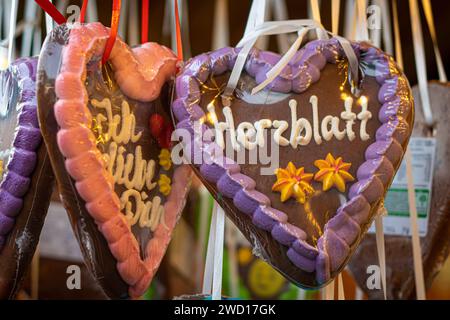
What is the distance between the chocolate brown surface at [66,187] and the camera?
54cm

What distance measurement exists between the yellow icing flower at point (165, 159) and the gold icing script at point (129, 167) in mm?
13

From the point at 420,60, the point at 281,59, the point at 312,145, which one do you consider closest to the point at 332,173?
the point at 312,145

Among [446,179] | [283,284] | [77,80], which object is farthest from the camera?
[283,284]

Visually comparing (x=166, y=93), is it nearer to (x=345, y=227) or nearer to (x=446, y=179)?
(x=345, y=227)

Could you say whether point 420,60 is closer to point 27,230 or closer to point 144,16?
point 144,16

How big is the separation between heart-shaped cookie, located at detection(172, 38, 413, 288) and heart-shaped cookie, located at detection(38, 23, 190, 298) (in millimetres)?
46

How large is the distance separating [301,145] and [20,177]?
30 cm

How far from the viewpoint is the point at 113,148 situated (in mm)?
602

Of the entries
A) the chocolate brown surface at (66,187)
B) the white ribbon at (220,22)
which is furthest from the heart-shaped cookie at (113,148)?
the white ribbon at (220,22)

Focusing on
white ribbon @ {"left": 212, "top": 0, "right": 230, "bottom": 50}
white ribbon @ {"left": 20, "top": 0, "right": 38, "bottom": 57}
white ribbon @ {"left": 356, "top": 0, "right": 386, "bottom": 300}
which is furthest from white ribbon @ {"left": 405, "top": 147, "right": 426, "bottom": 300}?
white ribbon @ {"left": 20, "top": 0, "right": 38, "bottom": 57}

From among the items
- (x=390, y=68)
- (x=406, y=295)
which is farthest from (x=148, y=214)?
(x=406, y=295)

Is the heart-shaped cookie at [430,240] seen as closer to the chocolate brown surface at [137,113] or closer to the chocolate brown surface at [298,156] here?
the chocolate brown surface at [298,156]

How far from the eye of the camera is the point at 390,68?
68 cm

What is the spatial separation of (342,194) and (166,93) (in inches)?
9.0
